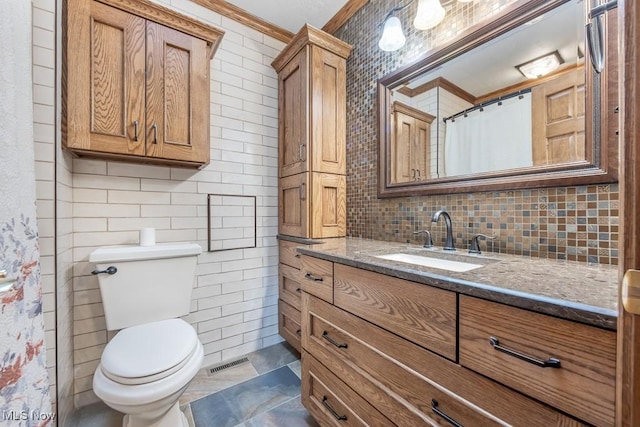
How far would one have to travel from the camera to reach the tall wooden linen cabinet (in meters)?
1.85

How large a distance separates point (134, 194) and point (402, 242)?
168 centimetres

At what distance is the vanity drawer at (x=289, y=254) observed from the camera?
1.93 metres

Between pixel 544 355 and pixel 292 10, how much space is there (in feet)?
7.99

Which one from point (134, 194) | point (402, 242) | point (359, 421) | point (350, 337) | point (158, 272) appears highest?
point (134, 194)

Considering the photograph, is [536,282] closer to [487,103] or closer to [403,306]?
[403,306]

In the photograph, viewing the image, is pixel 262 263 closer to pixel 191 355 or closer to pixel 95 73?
pixel 191 355

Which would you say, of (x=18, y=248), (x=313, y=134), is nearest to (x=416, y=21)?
(x=313, y=134)

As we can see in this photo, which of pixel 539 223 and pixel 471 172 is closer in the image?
pixel 539 223

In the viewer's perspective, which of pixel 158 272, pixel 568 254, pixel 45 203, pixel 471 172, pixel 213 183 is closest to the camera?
pixel 568 254

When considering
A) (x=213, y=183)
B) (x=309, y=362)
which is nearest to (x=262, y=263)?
(x=213, y=183)

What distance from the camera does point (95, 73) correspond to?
1.34m

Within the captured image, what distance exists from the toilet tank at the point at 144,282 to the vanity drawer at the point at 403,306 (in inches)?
38.3

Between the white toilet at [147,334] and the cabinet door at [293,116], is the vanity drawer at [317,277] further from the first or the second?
the cabinet door at [293,116]

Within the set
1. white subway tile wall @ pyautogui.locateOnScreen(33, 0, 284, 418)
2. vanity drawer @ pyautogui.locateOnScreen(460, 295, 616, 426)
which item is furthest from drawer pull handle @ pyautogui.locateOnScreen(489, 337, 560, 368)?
white subway tile wall @ pyautogui.locateOnScreen(33, 0, 284, 418)
